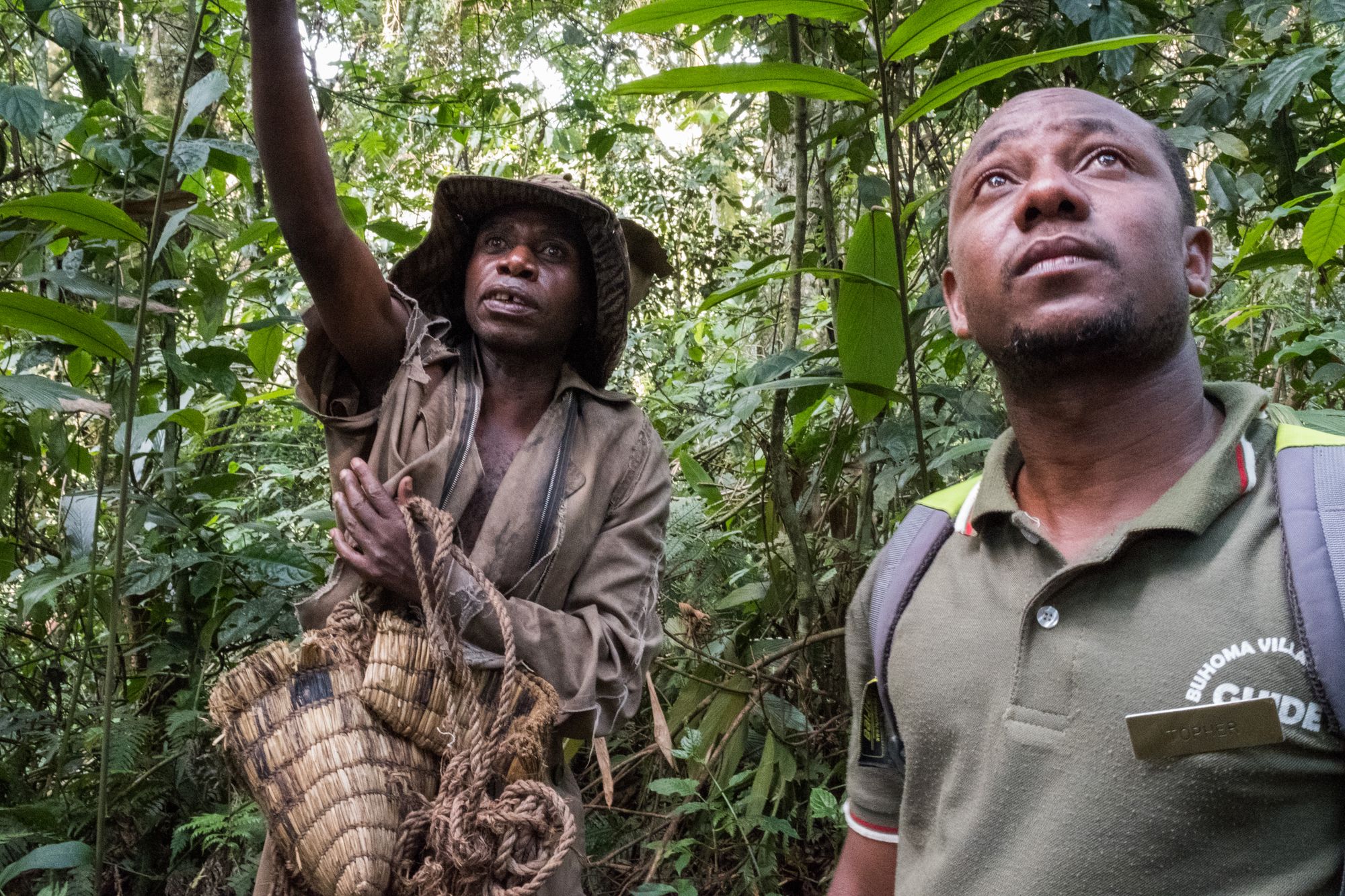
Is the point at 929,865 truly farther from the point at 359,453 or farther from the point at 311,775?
the point at 359,453

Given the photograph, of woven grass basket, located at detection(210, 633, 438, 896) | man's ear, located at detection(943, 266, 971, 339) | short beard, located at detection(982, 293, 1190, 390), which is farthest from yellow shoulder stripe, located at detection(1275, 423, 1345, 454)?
woven grass basket, located at detection(210, 633, 438, 896)

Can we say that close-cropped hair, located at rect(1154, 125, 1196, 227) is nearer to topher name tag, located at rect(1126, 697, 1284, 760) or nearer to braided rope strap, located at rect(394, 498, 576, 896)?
topher name tag, located at rect(1126, 697, 1284, 760)

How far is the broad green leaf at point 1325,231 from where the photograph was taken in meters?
1.67

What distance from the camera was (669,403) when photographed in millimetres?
3492

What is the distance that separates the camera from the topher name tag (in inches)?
37.3

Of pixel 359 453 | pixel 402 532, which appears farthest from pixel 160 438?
pixel 402 532

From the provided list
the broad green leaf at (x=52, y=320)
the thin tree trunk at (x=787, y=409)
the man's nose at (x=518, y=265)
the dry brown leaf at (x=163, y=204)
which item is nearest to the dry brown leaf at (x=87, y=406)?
the broad green leaf at (x=52, y=320)

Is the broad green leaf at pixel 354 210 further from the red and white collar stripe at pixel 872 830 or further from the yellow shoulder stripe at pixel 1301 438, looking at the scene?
the yellow shoulder stripe at pixel 1301 438

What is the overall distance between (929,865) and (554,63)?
4531 millimetres

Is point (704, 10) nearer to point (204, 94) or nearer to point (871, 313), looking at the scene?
point (871, 313)

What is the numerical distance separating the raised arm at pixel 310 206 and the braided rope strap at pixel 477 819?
446 millimetres

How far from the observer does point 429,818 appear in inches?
55.5

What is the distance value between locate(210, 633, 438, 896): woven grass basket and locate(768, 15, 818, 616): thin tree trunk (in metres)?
1.38

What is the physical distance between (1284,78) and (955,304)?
1.23 m
